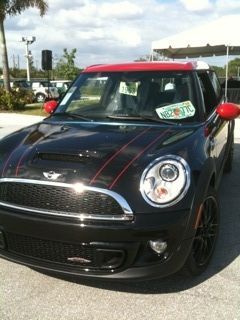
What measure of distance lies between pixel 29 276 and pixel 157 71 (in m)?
2.31

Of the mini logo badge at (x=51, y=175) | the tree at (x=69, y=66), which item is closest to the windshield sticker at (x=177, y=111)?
the mini logo badge at (x=51, y=175)

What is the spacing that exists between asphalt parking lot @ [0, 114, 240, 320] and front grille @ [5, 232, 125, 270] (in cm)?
27

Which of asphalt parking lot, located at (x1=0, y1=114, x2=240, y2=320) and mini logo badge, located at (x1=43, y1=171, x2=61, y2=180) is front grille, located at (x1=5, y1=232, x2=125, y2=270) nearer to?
asphalt parking lot, located at (x1=0, y1=114, x2=240, y2=320)

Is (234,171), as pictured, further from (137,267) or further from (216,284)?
(137,267)

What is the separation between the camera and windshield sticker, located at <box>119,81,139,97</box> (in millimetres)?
4488

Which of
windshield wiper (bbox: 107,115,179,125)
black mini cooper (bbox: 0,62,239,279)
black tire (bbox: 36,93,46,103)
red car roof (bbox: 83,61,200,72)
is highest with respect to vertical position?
red car roof (bbox: 83,61,200,72)

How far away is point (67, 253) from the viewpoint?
3127 mm

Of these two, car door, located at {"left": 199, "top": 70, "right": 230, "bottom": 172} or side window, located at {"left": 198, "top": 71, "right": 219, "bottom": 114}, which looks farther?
side window, located at {"left": 198, "top": 71, "right": 219, "bottom": 114}

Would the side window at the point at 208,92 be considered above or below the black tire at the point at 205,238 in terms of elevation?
above

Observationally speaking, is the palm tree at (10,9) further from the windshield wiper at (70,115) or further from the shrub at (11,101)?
the windshield wiper at (70,115)

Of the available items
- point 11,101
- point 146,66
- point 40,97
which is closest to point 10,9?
point 11,101

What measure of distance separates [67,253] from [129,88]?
6.57 ft

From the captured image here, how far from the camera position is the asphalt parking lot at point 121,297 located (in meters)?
3.01

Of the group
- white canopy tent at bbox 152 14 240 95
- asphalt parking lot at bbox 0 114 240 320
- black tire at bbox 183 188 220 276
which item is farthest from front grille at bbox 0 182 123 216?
white canopy tent at bbox 152 14 240 95
